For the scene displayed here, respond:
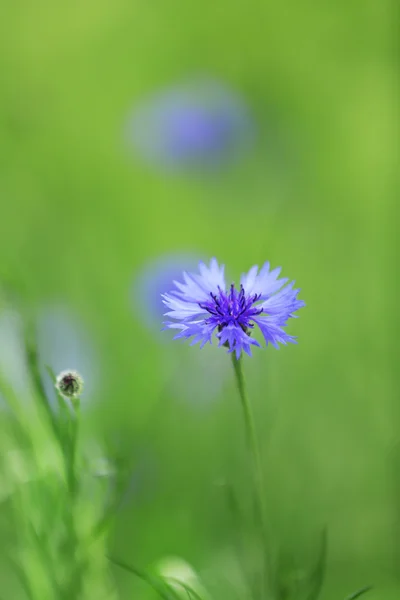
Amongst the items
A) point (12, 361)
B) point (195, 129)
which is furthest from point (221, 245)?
point (12, 361)

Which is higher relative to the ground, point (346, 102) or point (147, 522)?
point (346, 102)

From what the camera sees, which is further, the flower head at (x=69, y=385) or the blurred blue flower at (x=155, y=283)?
the blurred blue flower at (x=155, y=283)

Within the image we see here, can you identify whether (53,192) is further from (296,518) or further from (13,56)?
(296,518)

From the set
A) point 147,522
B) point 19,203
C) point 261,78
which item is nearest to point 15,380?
point 147,522

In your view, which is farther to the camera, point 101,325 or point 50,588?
point 101,325

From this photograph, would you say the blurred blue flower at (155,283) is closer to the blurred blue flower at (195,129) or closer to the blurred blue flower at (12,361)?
the blurred blue flower at (12,361)

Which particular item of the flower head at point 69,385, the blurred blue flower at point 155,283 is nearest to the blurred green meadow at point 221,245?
the blurred blue flower at point 155,283
